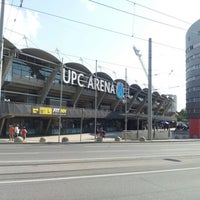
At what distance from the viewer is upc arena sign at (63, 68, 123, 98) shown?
53469 millimetres

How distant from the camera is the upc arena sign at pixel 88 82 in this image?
53.5 meters

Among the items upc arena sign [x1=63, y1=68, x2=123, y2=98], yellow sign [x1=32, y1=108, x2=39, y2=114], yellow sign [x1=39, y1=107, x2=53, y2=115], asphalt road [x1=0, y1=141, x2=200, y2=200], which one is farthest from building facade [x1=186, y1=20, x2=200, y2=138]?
asphalt road [x1=0, y1=141, x2=200, y2=200]

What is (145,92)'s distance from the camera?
274 feet

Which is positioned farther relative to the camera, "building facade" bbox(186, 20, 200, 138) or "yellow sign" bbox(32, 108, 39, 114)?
"building facade" bbox(186, 20, 200, 138)

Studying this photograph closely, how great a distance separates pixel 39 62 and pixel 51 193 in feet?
144

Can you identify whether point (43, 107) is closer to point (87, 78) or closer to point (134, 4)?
point (87, 78)

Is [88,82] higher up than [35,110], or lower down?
higher up

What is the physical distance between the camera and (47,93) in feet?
170

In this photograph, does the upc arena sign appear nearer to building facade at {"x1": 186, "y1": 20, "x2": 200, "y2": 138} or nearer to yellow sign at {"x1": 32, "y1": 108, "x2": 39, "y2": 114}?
yellow sign at {"x1": 32, "y1": 108, "x2": 39, "y2": 114}

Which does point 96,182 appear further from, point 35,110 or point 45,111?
point 45,111

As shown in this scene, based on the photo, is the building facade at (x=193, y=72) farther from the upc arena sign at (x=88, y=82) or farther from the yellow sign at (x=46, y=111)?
the yellow sign at (x=46, y=111)

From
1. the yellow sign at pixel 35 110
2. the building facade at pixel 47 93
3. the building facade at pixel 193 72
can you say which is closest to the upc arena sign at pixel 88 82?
the building facade at pixel 47 93

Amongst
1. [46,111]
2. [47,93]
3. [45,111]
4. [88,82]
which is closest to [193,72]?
[88,82]

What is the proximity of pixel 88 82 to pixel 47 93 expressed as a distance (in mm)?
8956
